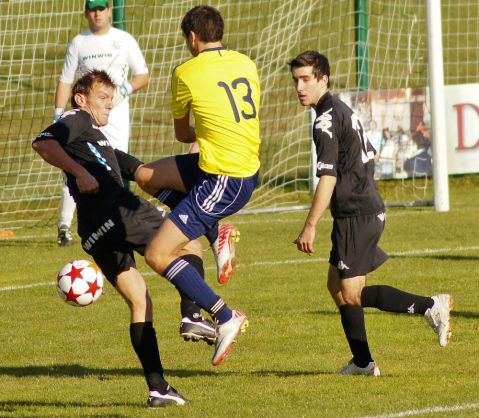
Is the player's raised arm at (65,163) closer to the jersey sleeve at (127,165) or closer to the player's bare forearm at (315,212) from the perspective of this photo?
the jersey sleeve at (127,165)

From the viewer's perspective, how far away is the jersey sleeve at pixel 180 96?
6.75m

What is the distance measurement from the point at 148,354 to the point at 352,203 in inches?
59.2

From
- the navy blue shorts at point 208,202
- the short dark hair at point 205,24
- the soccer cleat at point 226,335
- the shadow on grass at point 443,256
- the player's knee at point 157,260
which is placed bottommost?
the soccer cleat at point 226,335

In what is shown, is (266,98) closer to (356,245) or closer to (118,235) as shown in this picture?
(356,245)

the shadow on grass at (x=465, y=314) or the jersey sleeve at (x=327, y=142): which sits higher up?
the jersey sleeve at (x=327, y=142)

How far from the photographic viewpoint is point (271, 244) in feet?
42.3

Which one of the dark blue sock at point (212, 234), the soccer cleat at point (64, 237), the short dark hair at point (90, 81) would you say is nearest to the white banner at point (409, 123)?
the soccer cleat at point (64, 237)

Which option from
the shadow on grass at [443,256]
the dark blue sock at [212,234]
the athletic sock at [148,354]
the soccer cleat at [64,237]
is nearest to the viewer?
the athletic sock at [148,354]

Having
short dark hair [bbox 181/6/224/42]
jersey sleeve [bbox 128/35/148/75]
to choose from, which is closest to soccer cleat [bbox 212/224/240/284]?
short dark hair [bbox 181/6/224/42]

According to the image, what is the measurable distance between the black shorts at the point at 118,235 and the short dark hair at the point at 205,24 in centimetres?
102

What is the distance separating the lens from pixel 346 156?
7.21 meters

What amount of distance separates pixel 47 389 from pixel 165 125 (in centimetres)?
1256

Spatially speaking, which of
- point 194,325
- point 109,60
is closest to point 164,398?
point 194,325

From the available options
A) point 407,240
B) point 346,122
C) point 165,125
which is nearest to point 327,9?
point 165,125
